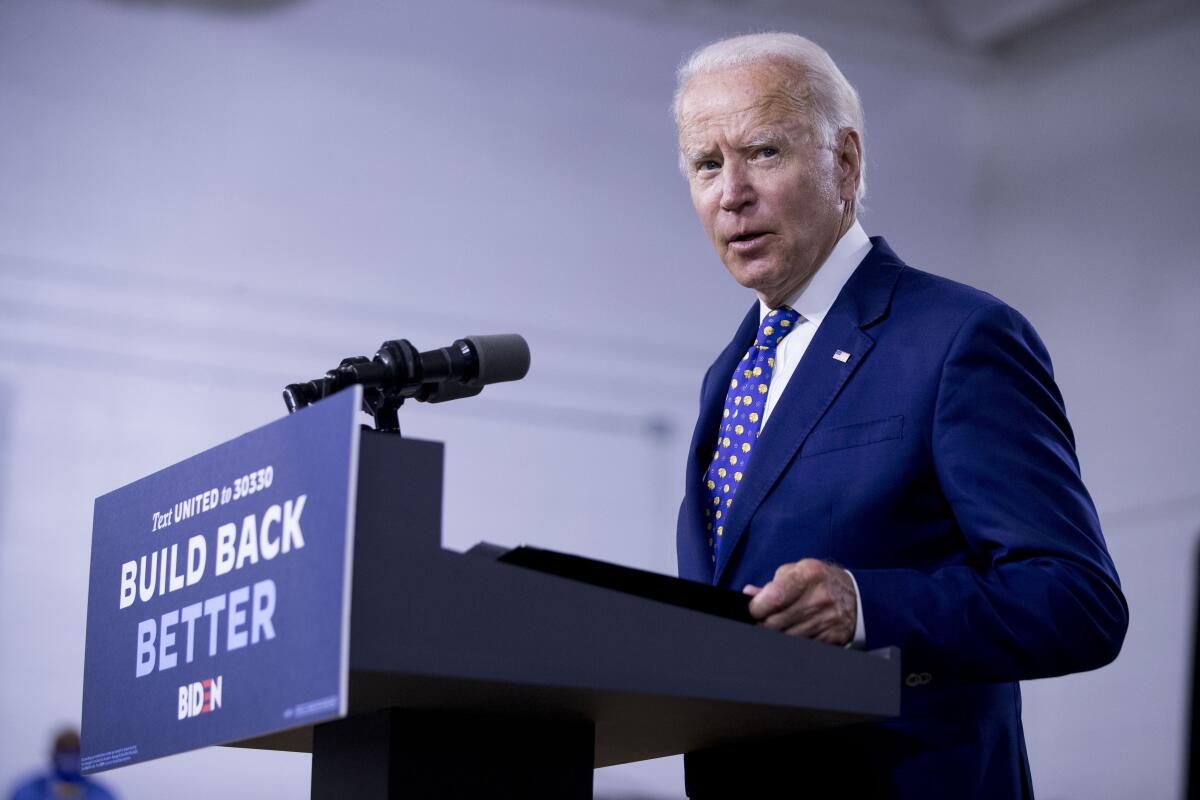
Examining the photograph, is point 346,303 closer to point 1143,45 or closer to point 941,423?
point 1143,45

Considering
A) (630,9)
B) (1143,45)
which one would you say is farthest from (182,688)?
(1143,45)

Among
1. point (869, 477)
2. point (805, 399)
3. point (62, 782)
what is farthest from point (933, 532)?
point (62, 782)

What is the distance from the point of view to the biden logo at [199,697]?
1.37 metres

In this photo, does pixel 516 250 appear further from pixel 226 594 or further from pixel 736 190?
A: pixel 226 594

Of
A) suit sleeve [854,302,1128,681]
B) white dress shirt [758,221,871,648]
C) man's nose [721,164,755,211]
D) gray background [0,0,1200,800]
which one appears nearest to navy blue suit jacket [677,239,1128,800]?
suit sleeve [854,302,1128,681]

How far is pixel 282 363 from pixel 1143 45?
5.25 m

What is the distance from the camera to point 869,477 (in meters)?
1.77

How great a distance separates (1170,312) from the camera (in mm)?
8508

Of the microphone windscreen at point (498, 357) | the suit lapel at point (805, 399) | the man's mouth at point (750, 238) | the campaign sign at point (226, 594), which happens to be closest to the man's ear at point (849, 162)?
the man's mouth at point (750, 238)

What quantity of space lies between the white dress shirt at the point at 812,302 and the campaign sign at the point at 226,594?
2.74ft

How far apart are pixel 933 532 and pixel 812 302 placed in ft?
1.50

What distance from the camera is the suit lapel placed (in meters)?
1.84

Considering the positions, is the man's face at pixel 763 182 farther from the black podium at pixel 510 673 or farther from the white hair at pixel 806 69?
the black podium at pixel 510 673

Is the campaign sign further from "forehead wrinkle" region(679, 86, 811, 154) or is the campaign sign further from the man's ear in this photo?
the man's ear
